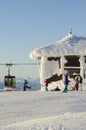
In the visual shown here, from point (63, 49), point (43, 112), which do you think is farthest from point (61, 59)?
point (43, 112)

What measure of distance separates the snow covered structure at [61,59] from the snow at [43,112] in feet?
40.8

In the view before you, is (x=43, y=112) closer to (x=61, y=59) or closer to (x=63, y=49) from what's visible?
(x=61, y=59)

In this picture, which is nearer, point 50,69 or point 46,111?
point 46,111

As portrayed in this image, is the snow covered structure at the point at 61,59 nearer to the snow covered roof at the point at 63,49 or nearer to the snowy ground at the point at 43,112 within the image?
the snow covered roof at the point at 63,49

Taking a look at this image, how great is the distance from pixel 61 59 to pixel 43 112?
757 inches

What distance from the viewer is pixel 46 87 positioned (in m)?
39.5

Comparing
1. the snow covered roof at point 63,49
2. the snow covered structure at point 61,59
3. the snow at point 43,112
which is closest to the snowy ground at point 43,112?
the snow at point 43,112

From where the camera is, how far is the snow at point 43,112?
17.9 metres

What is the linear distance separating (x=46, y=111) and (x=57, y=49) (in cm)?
1960

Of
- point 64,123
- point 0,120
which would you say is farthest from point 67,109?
point 64,123

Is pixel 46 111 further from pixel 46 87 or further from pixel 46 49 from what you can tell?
pixel 46 49

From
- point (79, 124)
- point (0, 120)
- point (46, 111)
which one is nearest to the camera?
point (79, 124)

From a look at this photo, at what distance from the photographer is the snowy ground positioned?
58.8ft

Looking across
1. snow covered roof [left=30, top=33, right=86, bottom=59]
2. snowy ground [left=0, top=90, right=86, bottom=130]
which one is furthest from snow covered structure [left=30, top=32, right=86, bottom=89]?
snowy ground [left=0, top=90, right=86, bottom=130]
